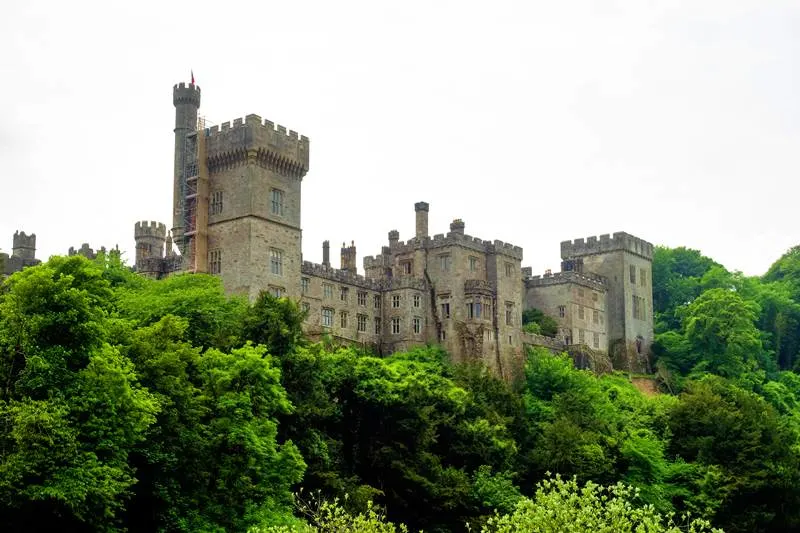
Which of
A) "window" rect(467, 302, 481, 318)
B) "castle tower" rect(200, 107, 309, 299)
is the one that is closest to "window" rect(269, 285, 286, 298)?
"castle tower" rect(200, 107, 309, 299)

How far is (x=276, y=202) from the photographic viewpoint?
7131 cm

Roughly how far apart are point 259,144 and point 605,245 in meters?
40.7

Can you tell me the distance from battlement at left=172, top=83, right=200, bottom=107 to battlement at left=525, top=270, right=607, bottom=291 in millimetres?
33202

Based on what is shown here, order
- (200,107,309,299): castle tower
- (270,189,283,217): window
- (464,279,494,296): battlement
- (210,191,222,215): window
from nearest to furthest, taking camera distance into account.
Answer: (200,107,309,299): castle tower, (210,191,222,215): window, (270,189,283,217): window, (464,279,494,296): battlement

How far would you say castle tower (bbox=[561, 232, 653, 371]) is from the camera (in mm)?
99375

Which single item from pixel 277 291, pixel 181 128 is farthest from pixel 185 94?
pixel 277 291

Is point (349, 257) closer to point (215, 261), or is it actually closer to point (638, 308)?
point (215, 261)

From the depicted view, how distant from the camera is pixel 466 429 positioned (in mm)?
65250

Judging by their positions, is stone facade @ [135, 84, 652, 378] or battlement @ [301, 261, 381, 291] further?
battlement @ [301, 261, 381, 291]

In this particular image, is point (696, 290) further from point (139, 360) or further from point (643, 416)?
point (139, 360)

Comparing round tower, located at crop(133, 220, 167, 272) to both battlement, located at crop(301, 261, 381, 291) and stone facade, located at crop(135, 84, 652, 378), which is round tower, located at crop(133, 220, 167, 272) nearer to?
stone facade, located at crop(135, 84, 652, 378)

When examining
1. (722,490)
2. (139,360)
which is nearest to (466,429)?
(722,490)

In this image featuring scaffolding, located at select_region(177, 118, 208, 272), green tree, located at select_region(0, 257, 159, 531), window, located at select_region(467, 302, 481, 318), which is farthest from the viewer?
window, located at select_region(467, 302, 481, 318)

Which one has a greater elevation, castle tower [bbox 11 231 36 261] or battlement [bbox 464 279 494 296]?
castle tower [bbox 11 231 36 261]
